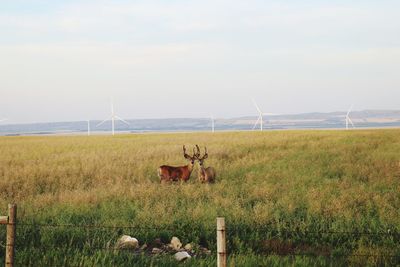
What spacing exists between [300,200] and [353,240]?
4159mm

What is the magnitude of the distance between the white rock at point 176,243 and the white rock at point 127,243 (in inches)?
29.5

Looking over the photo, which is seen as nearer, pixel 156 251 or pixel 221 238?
pixel 221 238

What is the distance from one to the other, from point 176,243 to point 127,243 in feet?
3.39

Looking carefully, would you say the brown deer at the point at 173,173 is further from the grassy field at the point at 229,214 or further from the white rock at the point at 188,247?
the white rock at the point at 188,247

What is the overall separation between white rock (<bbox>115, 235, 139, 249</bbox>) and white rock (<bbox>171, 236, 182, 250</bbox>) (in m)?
0.75

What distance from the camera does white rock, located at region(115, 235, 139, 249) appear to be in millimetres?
10438

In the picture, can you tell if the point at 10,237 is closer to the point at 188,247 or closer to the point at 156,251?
the point at 156,251

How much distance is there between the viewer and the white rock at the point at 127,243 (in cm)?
1044

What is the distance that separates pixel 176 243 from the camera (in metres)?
11.0

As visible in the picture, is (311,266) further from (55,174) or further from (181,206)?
(55,174)

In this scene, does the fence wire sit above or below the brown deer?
below

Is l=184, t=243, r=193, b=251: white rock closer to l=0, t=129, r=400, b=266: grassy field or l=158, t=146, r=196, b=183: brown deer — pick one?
l=0, t=129, r=400, b=266: grassy field

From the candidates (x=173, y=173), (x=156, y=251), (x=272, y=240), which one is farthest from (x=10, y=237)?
(x=173, y=173)

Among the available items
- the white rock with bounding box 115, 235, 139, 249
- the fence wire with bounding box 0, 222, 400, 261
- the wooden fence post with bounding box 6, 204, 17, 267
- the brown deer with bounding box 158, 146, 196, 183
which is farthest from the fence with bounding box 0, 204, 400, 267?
the brown deer with bounding box 158, 146, 196, 183
